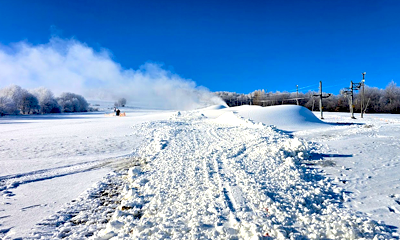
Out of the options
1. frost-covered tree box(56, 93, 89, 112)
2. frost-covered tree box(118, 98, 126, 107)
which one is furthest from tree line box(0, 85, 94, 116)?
frost-covered tree box(118, 98, 126, 107)

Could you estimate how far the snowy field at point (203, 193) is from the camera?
11.0 feet

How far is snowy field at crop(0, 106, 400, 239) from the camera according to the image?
11.0 ft

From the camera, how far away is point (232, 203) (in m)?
4.16

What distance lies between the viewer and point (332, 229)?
327cm

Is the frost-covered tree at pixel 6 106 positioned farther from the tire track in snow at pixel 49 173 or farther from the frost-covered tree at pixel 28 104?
the tire track in snow at pixel 49 173

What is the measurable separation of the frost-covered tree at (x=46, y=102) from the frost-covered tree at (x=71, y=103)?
370cm

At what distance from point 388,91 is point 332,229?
218ft

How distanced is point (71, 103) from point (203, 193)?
6676 centimetres

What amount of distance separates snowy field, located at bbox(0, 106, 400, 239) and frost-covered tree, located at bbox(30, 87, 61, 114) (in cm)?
5058

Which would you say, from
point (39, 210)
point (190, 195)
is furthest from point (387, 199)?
point (39, 210)

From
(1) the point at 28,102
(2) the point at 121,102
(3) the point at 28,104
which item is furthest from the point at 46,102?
(2) the point at 121,102

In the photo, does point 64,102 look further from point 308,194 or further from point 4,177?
point 308,194

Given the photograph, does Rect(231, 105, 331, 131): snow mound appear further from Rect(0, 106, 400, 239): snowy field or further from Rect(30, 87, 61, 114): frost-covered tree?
Rect(30, 87, 61, 114): frost-covered tree

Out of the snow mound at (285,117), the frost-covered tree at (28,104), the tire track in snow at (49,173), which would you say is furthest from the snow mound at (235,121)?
the frost-covered tree at (28,104)
